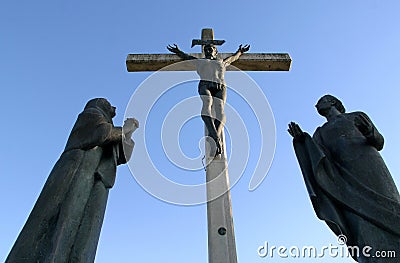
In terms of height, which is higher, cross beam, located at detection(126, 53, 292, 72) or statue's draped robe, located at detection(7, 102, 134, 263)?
cross beam, located at detection(126, 53, 292, 72)

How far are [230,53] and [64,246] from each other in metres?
5.46

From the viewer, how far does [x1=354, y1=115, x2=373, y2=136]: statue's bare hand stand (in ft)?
18.8

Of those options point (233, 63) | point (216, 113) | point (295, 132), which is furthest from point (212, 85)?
point (295, 132)

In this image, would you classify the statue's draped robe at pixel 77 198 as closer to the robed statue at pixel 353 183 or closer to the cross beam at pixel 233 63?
the robed statue at pixel 353 183

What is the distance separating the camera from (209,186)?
6.28 meters

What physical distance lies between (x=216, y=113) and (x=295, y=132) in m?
1.58

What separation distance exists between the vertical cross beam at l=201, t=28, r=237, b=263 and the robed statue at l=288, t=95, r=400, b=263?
1058mm

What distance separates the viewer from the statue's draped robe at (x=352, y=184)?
15.6 feet

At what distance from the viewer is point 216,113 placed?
736 cm

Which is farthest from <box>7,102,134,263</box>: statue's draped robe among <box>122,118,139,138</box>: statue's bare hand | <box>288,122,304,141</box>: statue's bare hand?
<box>288,122,304,141</box>: statue's bare hand

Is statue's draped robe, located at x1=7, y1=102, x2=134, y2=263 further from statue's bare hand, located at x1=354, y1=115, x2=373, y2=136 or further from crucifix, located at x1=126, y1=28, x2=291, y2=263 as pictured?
statue's bare hand, located at x1=354, y1=115, x2=373, y2=136

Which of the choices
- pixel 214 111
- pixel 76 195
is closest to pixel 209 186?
pixel 214 111

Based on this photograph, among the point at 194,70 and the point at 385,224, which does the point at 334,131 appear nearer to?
the point at 385,224

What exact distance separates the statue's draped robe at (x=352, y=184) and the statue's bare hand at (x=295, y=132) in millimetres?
52
